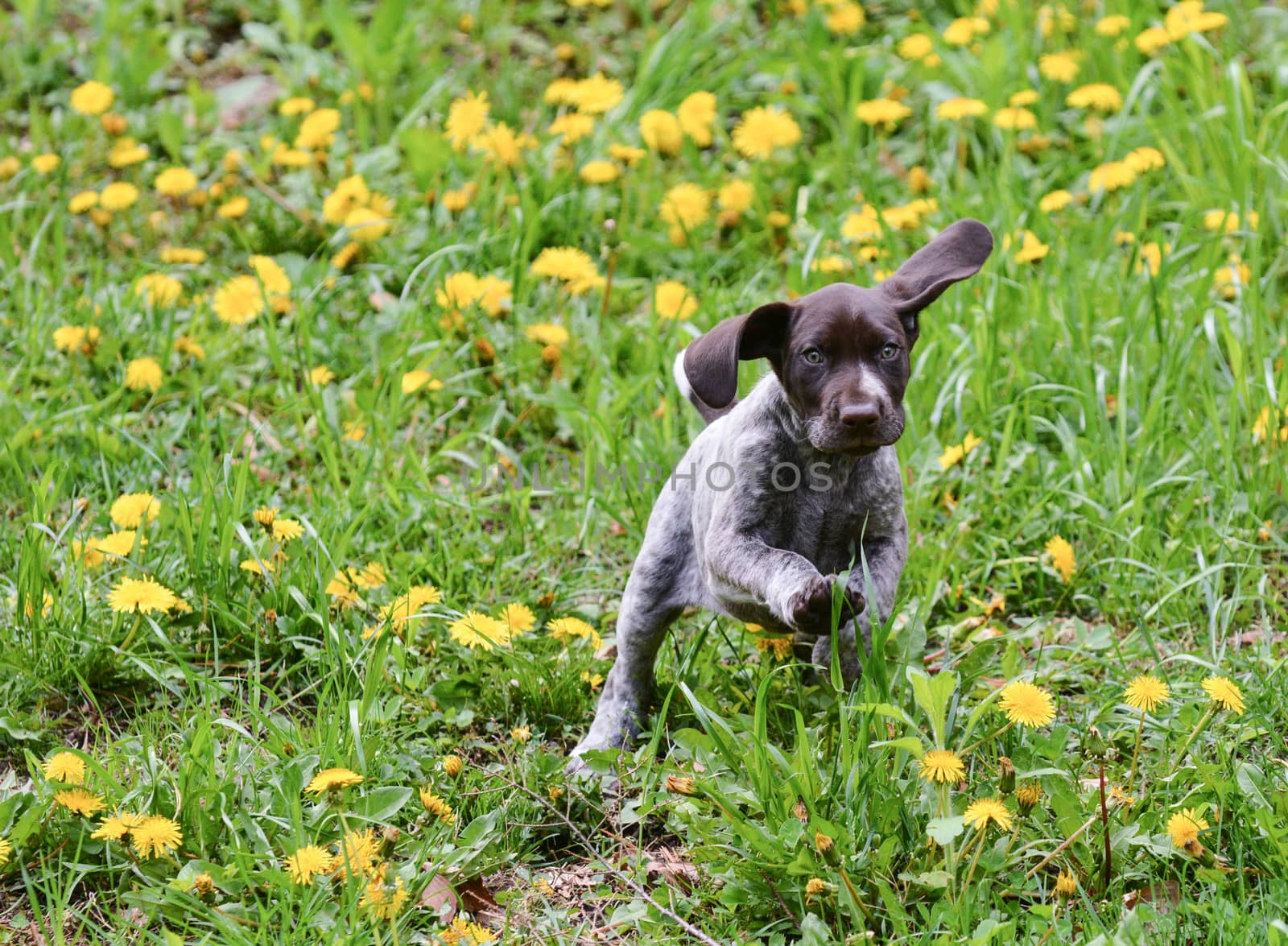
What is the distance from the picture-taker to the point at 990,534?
15.1ft

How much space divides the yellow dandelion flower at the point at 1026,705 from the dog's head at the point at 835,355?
0.65 m

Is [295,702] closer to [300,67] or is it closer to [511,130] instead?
[511,130]

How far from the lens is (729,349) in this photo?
10.4 feet

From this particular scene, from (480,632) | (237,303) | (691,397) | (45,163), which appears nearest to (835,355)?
(691,397)

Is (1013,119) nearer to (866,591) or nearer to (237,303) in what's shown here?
(237,303)

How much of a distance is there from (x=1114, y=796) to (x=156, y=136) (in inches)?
234

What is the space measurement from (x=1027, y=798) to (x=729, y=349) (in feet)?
3.91

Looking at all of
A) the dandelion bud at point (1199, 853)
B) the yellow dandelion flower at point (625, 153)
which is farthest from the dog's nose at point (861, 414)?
the yellow dandelion flower at point (625, 153)

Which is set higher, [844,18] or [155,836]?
[844,18]

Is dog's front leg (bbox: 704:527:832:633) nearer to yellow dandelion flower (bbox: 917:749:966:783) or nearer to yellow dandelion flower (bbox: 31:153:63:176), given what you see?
yellow dandelion flower (bbox: 917:749:966:783)

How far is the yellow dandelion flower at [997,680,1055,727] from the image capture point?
10.5ft

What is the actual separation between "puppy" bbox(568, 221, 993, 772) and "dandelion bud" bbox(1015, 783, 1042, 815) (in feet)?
1.64

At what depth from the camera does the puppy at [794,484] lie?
314 cm

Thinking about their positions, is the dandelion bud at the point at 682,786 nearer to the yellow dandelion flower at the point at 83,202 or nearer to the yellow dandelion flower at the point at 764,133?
the yellow dandelion flower at the point at 764,133
